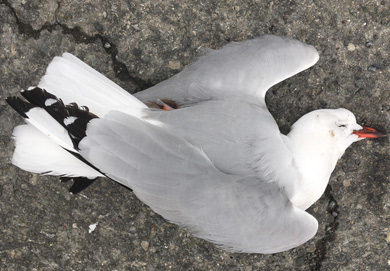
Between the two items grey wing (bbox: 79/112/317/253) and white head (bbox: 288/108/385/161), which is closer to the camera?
grey wing (bbox: 79/112/317/253)

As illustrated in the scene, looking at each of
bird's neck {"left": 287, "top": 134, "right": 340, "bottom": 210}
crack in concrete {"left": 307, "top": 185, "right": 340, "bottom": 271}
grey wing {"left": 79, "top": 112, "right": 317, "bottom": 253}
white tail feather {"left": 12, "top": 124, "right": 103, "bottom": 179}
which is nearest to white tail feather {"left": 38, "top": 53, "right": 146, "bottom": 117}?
grey wing {"left": 79, "top": 112, "right": 317, "bottom": 253}

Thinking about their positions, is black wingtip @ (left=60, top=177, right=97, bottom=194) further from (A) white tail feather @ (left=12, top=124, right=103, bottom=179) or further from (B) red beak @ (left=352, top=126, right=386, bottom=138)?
(B) red beak @ (left=352, top=126, right=386, bottom=138)

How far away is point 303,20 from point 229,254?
115cm

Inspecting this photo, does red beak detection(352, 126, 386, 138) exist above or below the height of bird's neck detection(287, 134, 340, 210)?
above

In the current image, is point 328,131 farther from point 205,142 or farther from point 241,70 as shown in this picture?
point 205,142

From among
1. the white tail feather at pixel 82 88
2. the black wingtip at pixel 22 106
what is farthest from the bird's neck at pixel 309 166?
the black wingtip at pixel 22 106

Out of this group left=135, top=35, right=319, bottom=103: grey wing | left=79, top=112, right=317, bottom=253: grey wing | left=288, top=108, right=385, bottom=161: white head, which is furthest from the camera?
left=288, top=108, right=385, bottom=161: white head

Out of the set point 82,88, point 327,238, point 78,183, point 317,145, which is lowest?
point 327,238

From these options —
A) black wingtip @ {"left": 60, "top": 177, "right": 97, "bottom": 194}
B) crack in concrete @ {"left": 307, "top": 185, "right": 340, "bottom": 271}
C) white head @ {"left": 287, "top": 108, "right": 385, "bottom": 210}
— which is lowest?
crack in concrete @ {"left": 307, "top": 185, "right": 340, "bottom": 271}

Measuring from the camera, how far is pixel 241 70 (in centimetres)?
172

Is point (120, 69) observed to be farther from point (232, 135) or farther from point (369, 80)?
point (369, 80)

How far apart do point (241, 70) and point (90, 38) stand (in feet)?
2.61

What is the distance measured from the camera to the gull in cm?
147

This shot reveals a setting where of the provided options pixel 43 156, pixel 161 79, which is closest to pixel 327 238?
pixel 161 79
